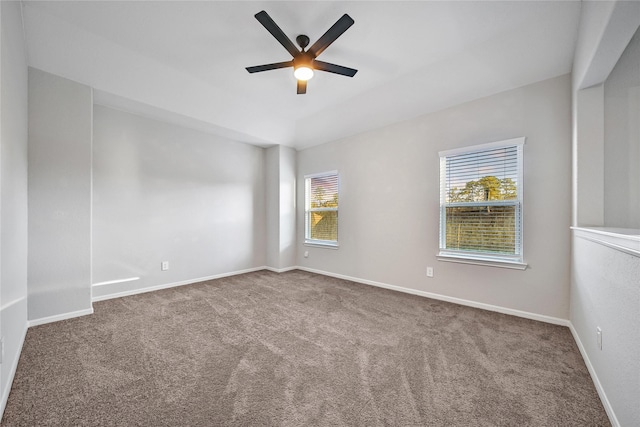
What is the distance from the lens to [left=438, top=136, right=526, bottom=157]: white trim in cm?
287

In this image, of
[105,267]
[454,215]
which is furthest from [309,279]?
[105,267]

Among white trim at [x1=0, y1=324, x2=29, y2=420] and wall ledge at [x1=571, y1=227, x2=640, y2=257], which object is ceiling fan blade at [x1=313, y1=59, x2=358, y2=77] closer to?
wall ledge at [x1=571, y1=227, x2=640, y2=257]

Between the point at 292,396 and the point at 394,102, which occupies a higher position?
the point at 394,102

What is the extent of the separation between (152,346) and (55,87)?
2.86m

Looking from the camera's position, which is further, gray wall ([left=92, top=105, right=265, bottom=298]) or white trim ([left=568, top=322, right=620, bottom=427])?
gray wall ([left=92, top=105, right=265, bottom=298])

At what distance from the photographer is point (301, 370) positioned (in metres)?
1.89

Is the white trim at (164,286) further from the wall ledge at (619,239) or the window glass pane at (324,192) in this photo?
the wall ledge at (619,239)

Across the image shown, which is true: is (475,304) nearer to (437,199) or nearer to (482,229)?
(482,229)

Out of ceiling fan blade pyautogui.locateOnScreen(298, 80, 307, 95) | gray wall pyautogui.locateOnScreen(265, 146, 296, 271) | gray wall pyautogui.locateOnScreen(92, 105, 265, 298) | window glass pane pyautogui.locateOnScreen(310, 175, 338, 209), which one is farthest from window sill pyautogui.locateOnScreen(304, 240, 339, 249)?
ceiling fan blade pyautogui.locateOnScreen(298, 80, 307, 95)

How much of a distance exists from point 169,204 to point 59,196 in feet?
4.49

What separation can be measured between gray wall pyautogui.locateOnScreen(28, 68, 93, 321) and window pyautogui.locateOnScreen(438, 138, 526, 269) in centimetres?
427

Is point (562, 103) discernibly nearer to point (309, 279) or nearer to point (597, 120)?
point (597, 120)

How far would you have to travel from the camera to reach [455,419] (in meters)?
1.44

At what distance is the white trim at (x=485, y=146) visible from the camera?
2865 mm
